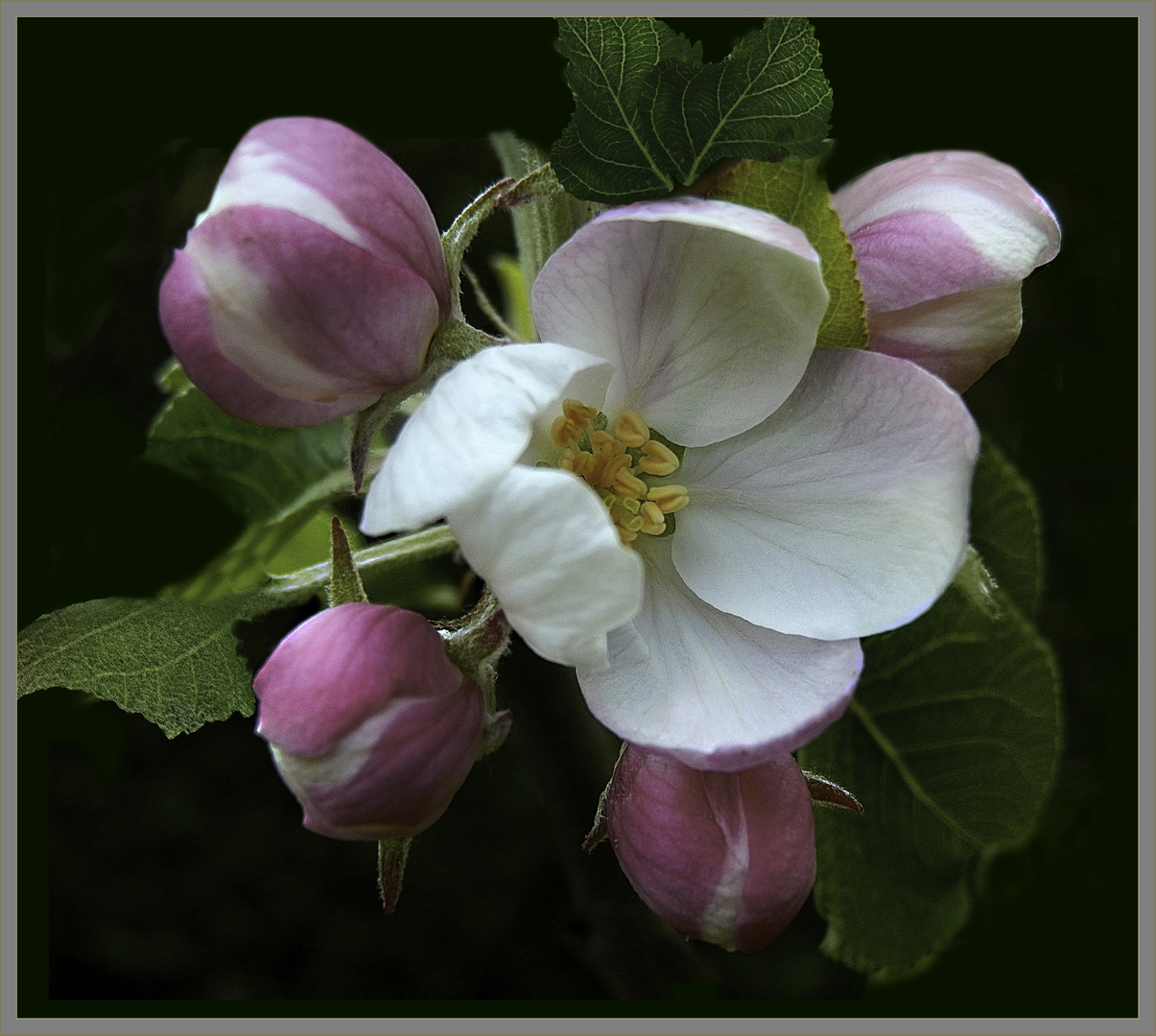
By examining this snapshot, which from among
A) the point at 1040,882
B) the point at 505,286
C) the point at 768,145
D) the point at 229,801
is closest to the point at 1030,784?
the point at 1040,882

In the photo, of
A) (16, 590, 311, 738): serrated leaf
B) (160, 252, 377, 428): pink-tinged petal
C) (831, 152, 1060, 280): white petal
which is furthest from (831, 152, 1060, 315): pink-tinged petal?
(16, 590, 311, 738): serrated leaf

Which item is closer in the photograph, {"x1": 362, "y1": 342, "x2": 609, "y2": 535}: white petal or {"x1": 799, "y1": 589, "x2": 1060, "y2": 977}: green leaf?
{"x1": 362, "y1": 342, "x2": 609, "y2": 535}: white petal

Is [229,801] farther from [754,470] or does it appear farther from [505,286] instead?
[754,470]

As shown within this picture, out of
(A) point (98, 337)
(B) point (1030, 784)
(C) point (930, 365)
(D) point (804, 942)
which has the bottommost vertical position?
(D) point (804, 942)

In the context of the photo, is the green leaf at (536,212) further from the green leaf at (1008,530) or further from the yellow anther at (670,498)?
the green leaf at (1008,530)

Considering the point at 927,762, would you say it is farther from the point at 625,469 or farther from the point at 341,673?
the point at 341,673

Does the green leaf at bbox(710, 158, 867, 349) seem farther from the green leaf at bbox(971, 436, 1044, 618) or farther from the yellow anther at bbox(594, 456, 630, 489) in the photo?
the green leaf at bbox(971, 436, 1044, 618)

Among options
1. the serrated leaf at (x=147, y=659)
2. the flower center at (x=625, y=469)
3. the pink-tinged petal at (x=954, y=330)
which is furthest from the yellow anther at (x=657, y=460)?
the serrated leaf at (x=147, y=659)
